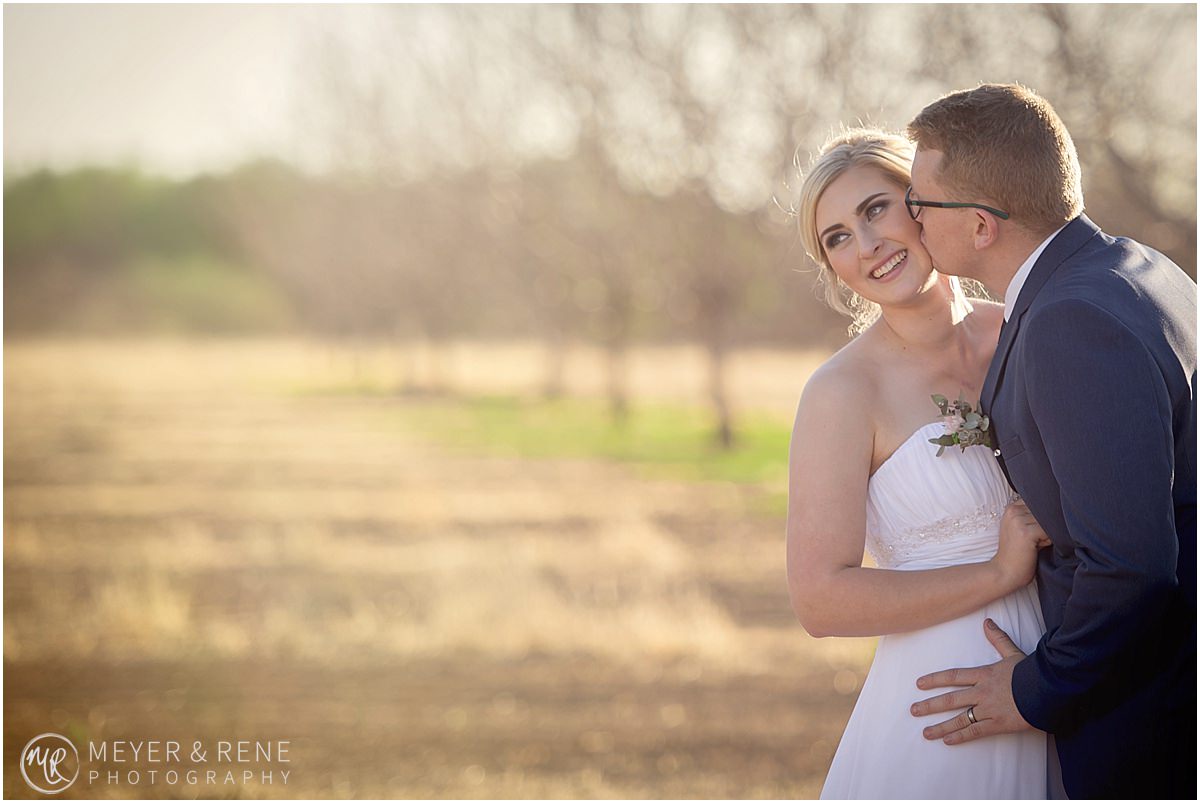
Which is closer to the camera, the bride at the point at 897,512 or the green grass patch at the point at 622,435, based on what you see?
the bride at the point at 897,512

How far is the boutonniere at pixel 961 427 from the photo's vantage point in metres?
2.48

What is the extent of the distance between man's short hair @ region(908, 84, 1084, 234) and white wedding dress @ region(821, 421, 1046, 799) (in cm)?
61

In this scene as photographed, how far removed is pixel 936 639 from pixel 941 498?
347 mm

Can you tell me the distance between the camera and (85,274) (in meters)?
66.4

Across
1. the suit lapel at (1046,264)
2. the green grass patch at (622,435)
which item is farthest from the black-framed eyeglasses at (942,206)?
the green grass patch at (622,435)

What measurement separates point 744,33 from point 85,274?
213 feet

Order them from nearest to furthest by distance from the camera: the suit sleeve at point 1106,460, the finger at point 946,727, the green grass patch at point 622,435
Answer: the suit sleeve at point 1106,460, the finger at point 946,727, the green grass patch at point 622,435

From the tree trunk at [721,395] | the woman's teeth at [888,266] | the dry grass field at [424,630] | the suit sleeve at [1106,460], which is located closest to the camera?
the suit sleeve at [1106,460]

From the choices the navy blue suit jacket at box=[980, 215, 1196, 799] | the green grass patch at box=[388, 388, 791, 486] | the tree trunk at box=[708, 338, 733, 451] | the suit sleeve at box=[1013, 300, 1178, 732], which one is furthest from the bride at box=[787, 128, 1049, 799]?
the tree trunk at box=[708, 338, 733, 451]

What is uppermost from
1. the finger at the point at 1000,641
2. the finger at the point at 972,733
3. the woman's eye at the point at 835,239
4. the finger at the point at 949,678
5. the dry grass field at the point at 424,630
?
the dry grass field at the point at 424,630

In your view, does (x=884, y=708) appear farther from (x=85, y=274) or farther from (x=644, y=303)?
(x=85, y=274)

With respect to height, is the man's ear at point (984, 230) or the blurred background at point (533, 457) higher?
the blurred background at point (533, 457)

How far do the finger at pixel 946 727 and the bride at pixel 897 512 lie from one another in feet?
0.17

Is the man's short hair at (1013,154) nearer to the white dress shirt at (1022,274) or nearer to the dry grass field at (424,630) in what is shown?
the white dress shirt at (1022,274)
